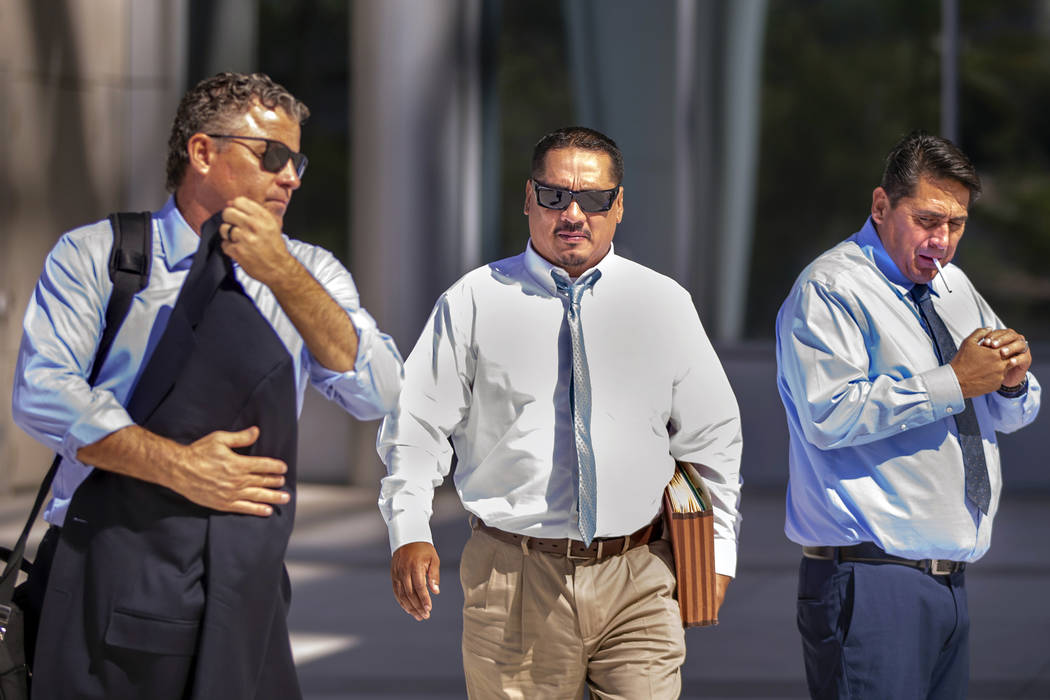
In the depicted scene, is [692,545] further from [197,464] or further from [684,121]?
[684,121]

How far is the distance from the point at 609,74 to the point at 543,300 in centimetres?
990

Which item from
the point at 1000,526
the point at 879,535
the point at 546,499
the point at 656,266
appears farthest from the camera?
the point at 656,266

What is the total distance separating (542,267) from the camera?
137 inches

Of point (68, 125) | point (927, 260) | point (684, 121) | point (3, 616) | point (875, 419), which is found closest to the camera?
point (3, 616)

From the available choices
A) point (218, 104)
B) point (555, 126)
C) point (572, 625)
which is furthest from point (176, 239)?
point (555, 126)

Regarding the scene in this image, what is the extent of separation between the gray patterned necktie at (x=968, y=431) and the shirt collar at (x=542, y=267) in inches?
33.3

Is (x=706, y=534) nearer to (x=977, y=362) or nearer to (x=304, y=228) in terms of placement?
(x=977, y=362)

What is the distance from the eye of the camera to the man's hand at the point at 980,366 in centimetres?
349

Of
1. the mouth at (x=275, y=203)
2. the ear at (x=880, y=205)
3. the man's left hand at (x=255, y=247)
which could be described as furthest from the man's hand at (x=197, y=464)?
the ear at (x=880, y=205)

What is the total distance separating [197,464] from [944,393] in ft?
5.88

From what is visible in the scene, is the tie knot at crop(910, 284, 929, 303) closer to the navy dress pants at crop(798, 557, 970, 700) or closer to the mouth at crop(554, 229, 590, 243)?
the navy dress pants at crop(798, 557, 970, 700)

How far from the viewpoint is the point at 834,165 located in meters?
13.0

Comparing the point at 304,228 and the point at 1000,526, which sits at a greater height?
the point at 304,228

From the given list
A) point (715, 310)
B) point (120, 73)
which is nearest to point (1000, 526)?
point (715, 310)
